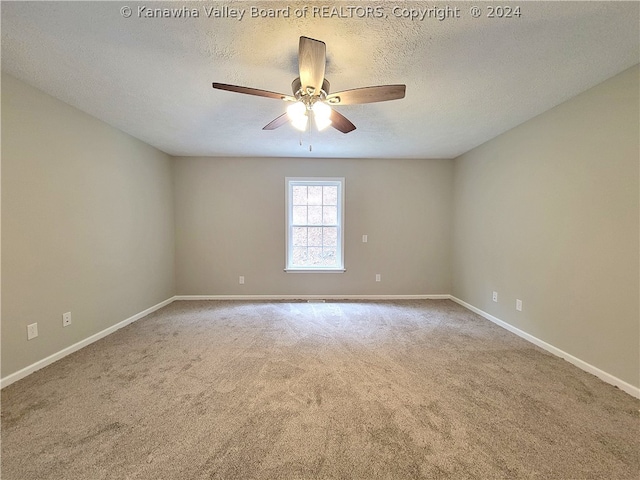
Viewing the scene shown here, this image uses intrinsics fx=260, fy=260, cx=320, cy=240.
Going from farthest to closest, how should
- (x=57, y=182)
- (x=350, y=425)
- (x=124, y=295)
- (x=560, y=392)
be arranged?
(x=124, y=295), (x=57, y=182), (x=560, y=392), (x=350, y=425)

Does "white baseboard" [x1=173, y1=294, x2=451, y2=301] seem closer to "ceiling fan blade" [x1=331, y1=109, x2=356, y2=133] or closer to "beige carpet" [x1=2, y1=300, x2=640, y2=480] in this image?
"beige carpet" [x1=2, y1=300, x2=640, y2=480]

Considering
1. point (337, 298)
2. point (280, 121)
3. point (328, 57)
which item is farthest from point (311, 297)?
point (328, 57)

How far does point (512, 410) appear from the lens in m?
1.65

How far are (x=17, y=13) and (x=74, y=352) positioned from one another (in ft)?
8.42

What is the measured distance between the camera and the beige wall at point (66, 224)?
6.41ft

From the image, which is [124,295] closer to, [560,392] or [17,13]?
[17,13]

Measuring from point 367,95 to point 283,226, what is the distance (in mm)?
2768

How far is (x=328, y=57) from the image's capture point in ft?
5.66

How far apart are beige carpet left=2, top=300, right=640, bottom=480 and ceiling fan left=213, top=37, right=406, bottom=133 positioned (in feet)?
6.53

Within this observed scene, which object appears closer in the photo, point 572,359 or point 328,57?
point 328,57

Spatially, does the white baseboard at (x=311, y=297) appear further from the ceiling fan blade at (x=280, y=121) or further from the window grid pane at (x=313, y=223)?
the ceiling fan blade at (x=280, y=121)

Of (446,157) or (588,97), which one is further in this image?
(446,157)

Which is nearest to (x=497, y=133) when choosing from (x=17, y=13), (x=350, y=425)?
(x=350, y=425)

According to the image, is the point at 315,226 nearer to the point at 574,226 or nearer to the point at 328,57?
the point at 328,57
